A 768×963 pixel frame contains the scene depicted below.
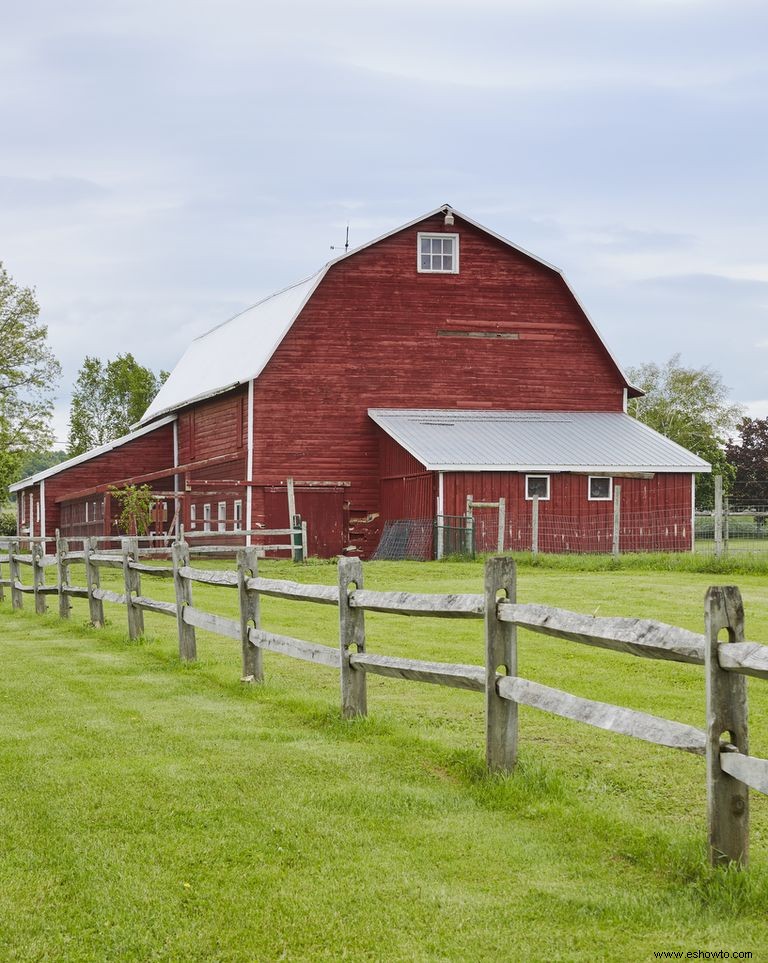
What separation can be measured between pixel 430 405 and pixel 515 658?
30.5 m

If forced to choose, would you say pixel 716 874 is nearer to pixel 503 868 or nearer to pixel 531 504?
pixel 503 868

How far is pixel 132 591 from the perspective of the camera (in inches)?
615

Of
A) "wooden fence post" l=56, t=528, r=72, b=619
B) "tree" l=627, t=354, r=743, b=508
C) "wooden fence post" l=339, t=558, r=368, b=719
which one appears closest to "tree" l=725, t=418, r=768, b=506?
"tree" l=627, t=354, r=743, b=508

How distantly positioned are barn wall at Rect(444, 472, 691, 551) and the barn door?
4799mm

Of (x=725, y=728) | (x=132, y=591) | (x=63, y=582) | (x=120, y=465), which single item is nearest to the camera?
(x=725, y=728)

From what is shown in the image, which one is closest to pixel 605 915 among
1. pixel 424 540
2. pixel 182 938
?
pixel 182 938

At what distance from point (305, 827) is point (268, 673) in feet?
18.8

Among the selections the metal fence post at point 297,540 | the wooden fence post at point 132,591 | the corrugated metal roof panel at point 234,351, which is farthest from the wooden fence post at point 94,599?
the corrugated metal roof panel at point 234,351

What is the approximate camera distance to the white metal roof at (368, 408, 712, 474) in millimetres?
33750

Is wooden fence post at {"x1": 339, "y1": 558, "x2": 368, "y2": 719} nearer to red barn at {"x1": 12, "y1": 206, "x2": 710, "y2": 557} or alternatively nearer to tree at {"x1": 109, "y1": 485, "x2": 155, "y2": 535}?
red barn at {"x1": 12, "y1": 206, "x2": 710, "y2": 557}

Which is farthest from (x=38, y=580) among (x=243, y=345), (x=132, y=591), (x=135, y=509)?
(x=243, y=345)

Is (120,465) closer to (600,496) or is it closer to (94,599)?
(600,496)

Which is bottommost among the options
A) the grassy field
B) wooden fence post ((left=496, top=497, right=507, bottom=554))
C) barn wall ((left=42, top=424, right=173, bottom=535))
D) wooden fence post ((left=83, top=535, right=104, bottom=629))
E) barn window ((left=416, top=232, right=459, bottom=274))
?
the grassy field

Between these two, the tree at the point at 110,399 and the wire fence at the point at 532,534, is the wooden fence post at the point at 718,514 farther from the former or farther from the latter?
the tree at the point at 110,399
